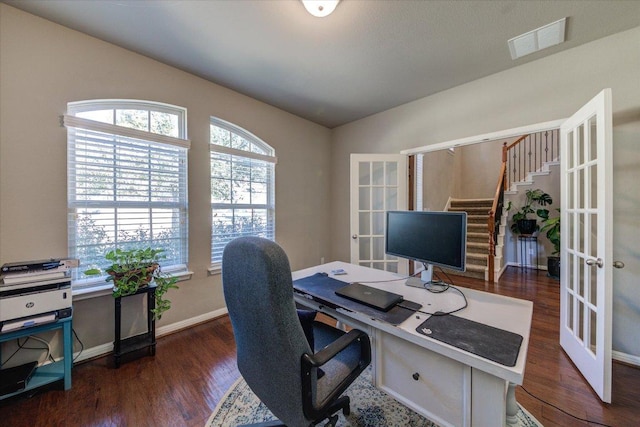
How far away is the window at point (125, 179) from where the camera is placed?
1.94 metres

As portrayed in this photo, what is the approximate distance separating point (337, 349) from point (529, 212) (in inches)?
230

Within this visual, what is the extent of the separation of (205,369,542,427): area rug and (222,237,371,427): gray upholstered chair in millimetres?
566

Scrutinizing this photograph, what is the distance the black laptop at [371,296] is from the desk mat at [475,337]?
0.19 metres

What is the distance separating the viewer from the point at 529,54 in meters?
2.14

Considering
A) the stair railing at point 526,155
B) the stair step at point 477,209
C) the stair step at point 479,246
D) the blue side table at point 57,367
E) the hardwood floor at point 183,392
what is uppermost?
the stair railing at point 526,155

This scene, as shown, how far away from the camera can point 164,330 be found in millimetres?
2332

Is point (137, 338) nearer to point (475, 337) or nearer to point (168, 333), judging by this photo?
point (168, 333)

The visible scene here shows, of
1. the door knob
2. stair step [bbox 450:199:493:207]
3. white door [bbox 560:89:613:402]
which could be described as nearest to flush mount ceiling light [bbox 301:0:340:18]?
white door [bbox 560:89:613:402]

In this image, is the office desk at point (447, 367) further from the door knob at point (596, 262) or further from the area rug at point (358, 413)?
the door knob at point (596, 262)

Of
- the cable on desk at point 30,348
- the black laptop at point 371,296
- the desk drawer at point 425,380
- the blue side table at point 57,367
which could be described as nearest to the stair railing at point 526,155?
the black laptop at point 371,296

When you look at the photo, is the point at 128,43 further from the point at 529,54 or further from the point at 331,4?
the point at 529,54

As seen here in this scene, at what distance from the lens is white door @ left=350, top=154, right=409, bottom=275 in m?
3.08

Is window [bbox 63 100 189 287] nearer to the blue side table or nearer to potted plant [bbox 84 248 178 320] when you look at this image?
potted plant [bbox 84 248 178 320]

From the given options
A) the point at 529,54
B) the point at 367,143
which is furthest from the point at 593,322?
the point at 367,143
